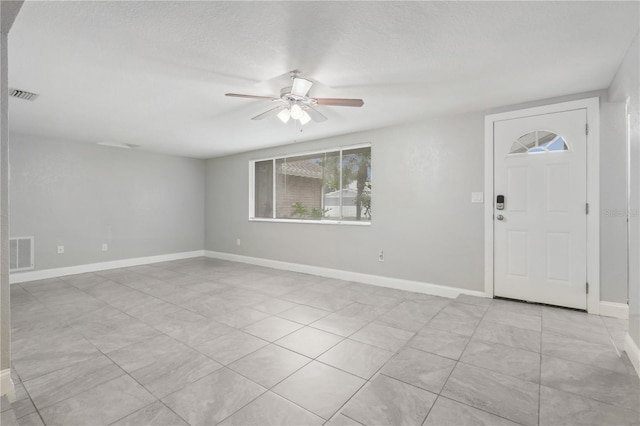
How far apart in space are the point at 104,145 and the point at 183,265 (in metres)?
2.57

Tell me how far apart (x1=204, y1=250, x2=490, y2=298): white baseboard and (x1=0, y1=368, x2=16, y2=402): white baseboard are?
3.69 metres

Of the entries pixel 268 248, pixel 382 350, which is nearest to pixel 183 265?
pixel 268 248

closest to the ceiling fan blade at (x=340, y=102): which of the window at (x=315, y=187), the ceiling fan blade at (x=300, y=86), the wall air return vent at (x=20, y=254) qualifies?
the ceiling fan blade at (x=300, y=86)

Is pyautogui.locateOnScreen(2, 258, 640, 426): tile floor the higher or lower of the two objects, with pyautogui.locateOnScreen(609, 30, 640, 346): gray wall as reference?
lower

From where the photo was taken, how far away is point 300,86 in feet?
8.75

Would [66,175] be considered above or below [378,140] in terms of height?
below

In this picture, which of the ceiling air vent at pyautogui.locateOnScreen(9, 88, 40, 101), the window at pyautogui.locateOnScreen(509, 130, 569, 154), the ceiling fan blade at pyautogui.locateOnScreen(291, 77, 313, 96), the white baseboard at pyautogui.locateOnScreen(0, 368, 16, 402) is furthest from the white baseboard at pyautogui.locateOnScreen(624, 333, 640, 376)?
the ceiling air vent at pyautogui.locateOnScreen(9, 88, 40, 101)

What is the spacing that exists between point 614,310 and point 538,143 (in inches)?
70.4

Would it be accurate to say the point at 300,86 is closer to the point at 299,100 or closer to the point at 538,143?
the point at 299,100

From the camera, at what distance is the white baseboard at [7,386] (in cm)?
181

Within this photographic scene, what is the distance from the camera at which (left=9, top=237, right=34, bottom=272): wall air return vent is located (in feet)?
15.3

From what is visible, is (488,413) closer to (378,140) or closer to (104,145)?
(378,140)

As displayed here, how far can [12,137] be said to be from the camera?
4.65m

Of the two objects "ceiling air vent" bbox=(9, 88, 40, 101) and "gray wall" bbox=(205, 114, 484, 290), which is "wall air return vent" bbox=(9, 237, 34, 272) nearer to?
"ceiling air vent" bbox=(9, 88, 40, 101)
